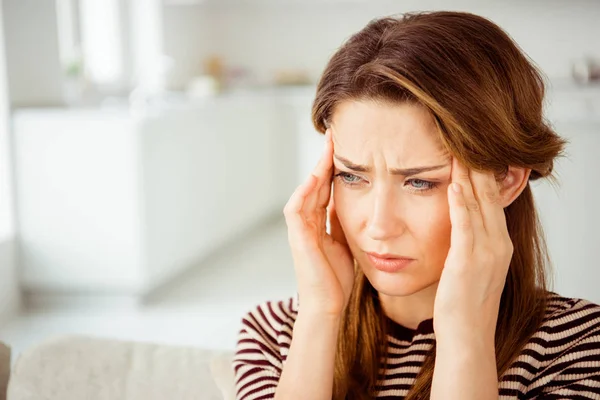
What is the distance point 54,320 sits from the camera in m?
4.00

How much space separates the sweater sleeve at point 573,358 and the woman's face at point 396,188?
19 cm

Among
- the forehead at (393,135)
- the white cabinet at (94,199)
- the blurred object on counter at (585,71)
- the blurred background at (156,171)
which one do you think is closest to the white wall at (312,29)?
the blurred background at (156,171)

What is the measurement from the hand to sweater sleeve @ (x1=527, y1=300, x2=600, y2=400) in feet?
0.33

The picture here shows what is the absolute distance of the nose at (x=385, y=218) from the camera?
1148 millimetres

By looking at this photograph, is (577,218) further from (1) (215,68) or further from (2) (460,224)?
(1) (215,68)

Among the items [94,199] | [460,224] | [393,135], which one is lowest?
[94,199]

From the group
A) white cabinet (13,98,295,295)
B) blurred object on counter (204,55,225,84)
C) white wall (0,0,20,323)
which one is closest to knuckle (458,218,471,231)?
white cabinet (13,98,295,295)

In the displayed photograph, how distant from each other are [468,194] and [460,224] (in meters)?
0.05

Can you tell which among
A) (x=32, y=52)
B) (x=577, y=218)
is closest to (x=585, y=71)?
(x=577, y=218)

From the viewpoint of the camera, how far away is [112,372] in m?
1.26

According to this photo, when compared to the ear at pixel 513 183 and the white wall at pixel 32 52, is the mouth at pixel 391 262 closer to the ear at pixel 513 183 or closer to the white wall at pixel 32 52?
the ear at pixel 513 183

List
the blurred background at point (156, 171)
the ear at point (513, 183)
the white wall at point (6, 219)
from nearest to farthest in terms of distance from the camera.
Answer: the ear at point (513, 183), the blurred background at point (156, 171), the white wall at point (6, 219)

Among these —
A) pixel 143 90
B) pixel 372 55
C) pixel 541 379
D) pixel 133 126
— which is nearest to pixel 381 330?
pixel 541 379

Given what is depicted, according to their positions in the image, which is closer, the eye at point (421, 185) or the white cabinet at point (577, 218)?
the eye at point (421, 185)
